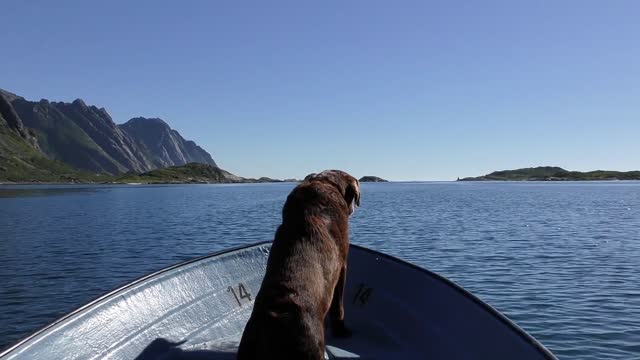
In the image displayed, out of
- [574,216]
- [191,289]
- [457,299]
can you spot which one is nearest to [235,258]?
[191,289]

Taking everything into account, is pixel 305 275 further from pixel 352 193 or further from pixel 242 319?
pixel 242 319

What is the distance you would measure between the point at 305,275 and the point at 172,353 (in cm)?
267

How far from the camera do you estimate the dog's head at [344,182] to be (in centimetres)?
837

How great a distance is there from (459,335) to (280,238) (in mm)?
2876

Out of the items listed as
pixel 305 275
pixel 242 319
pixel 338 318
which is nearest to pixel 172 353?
pixel 242 319

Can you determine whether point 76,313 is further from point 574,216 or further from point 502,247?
point 574,216

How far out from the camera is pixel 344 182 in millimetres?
8531

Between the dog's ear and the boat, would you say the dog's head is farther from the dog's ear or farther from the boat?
the boat

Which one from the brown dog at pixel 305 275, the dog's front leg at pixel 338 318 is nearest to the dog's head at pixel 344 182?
the brown dog at pixel 305 275

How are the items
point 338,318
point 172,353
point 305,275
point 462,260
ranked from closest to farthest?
point 305,275 < point 172,353 < point 338,318 < point 462,260

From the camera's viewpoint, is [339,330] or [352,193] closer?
[339,330]

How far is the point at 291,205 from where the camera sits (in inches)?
293

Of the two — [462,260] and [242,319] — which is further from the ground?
[242,319]

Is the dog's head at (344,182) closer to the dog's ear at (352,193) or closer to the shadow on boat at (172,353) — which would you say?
the dog's ear at (352,193)
